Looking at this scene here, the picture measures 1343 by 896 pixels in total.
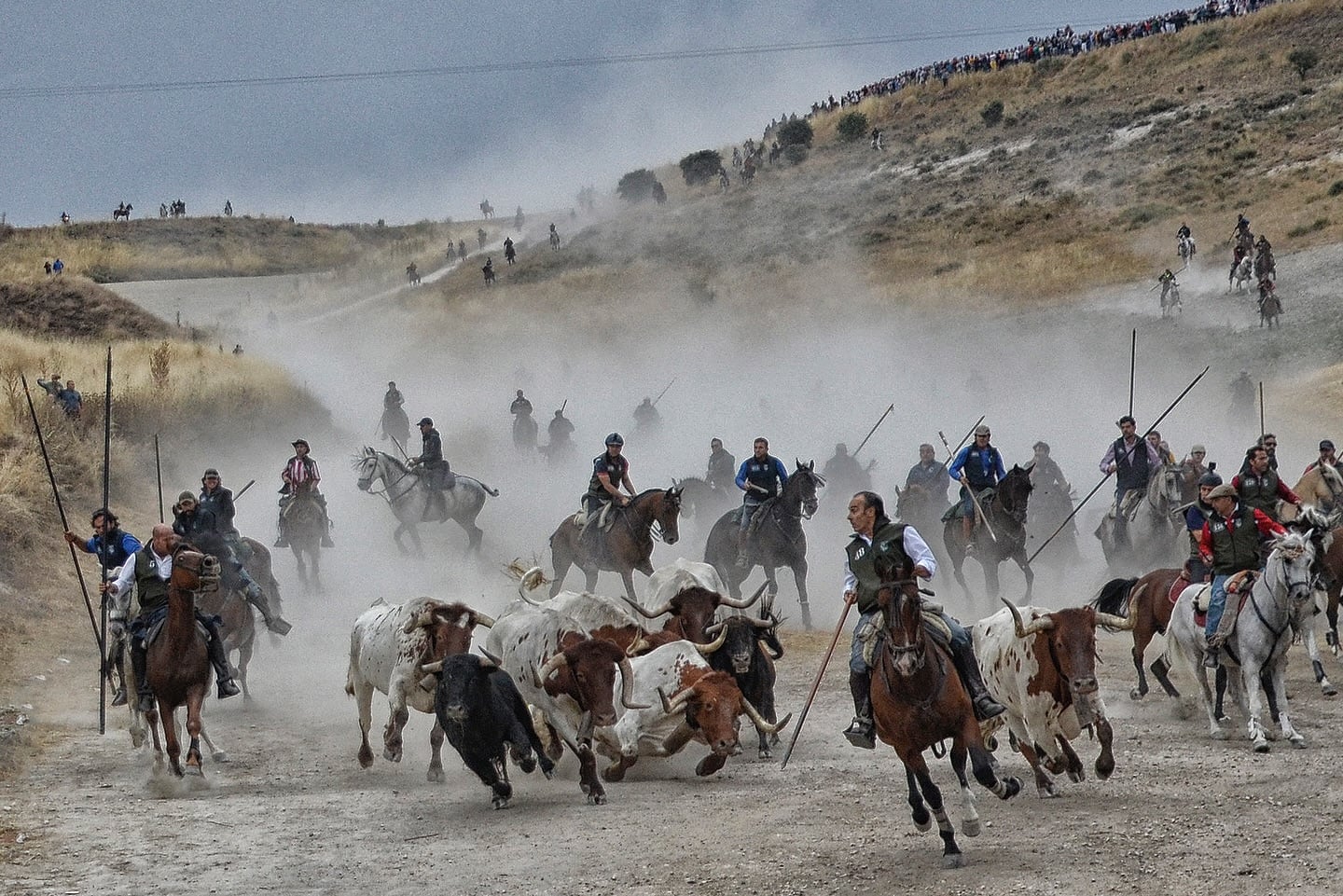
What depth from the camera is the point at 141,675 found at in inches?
567

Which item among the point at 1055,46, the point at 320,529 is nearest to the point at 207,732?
the point at 320,529

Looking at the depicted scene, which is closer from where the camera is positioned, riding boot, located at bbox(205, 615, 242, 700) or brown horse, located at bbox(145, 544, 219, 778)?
brown horse, located at bbox(145, 544, 219, 778)

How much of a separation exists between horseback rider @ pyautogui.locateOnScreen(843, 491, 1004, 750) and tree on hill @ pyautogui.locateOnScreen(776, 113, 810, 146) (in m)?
87.5

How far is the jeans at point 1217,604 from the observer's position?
13.8m

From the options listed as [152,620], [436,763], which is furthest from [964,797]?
[152,620]

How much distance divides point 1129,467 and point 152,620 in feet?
48.0

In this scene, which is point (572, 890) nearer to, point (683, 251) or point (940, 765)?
point (940, 765)

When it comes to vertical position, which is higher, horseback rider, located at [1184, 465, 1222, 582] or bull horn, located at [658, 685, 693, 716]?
horseback rider, located at [1184, 465, 1222, 582]

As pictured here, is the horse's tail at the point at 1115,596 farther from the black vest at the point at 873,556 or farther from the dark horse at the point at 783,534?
the dark horse at the point at 783,534

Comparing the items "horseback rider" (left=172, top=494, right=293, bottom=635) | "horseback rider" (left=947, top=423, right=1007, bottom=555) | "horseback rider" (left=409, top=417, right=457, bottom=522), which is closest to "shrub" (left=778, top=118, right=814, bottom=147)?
"horseback rider" (left=409, top=417, right=457, bottom=522)

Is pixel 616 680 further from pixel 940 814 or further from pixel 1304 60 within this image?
pixel 1304 60

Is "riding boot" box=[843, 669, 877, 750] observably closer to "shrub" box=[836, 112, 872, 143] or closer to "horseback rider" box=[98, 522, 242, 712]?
"horseback rider" box=[98, 522, 242, 712]

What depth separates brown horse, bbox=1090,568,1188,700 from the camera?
15703 millimetres

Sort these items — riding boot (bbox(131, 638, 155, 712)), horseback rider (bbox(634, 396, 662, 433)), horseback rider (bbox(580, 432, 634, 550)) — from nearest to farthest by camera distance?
riding boot (bbox(131, 638, 155, 712)) < horseback rider (bbox(580, 432, 634, 550)) < horseback rider (bbox(634, 396, 662, 433))
